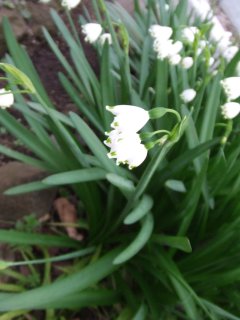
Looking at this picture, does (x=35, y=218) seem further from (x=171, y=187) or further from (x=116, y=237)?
(x=171, y=187)

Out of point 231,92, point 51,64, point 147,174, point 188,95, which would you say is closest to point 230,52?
point 188,95

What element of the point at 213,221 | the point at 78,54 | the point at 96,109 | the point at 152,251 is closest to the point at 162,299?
the point at 152,251

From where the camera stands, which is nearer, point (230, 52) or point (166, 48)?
point (166, 48)

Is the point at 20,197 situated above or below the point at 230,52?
below

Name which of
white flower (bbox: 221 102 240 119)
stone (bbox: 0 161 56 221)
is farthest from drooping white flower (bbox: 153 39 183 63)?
stone (bbox: 0 161 56 221)

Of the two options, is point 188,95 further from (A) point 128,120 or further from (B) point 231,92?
(A) point 128,120

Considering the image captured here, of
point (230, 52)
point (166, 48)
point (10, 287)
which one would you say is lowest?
point (10, 287)

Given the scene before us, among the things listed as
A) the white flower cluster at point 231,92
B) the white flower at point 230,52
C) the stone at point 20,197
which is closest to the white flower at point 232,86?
the white flower cluster at point 231,92
